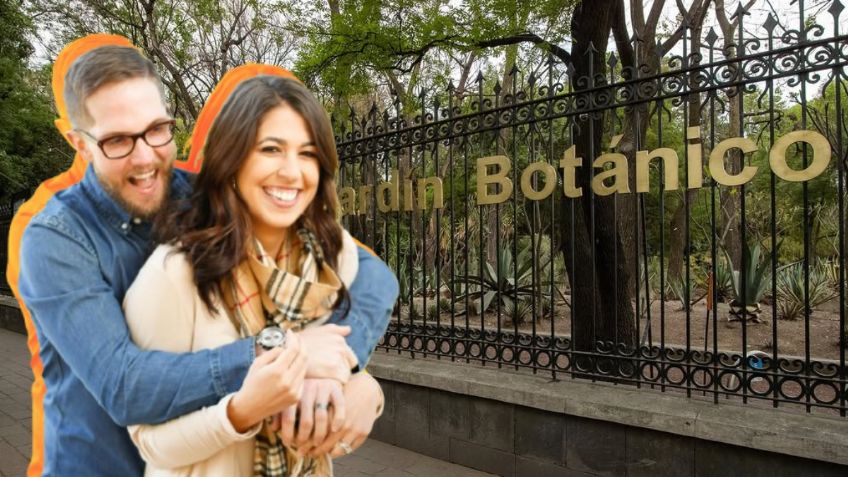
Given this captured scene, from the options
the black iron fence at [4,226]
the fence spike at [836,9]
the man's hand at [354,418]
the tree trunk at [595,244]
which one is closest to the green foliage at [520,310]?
the tree trunk at [595,244]

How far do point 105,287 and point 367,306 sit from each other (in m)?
0.46

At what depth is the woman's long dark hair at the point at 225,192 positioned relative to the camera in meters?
0.89

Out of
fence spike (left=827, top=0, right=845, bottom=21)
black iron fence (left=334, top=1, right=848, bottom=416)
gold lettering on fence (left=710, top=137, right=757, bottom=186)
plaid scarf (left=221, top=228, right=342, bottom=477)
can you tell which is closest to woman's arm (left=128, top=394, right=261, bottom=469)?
plaid scarf (left=221, top=228, right=342, bottom=477)

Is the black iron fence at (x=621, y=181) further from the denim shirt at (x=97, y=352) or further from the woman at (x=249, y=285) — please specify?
the denim shirt at (x=97, y=352)

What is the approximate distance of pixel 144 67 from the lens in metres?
0.98

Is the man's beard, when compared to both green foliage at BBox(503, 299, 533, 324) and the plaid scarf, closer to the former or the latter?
the plaid scarf

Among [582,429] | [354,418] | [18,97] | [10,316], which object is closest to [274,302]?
[354,418]

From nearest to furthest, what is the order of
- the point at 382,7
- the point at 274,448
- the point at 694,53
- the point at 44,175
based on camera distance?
the point at 274,448 → the point at 694,53 → the point at 382,7 → the point at 44,175

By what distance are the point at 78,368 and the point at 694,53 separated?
3.73 meters

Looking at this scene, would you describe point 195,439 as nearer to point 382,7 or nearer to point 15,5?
point 382,7

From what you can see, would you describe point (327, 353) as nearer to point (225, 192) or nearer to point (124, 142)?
point (225, 192)

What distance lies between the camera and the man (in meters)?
0.85

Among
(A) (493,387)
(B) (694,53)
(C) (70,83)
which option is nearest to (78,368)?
(C) (70,83)

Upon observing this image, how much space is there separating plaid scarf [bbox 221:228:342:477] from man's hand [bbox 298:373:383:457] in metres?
0.05
